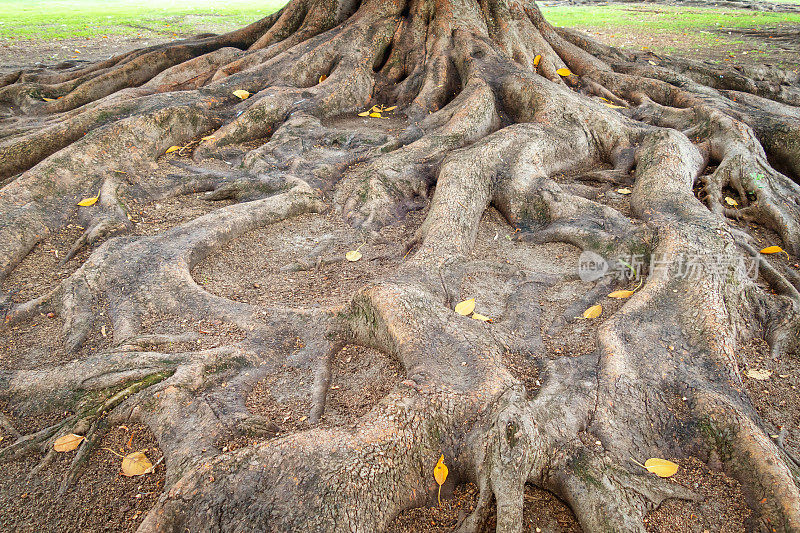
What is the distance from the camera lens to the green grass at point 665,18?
14.1m

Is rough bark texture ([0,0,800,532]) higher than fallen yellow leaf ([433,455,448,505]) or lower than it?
higher

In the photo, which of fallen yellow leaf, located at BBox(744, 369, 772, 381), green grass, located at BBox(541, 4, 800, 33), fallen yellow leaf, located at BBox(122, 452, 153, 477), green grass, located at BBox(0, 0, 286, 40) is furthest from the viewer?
green grass, located at BBox(541, 4, 800, 33)

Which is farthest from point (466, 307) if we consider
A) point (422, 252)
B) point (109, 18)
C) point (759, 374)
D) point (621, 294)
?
point (109, 18)

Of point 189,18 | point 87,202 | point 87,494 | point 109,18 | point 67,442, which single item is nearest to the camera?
point 87,494

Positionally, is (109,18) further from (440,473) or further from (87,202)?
(440,473)

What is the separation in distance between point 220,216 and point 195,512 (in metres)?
2.37

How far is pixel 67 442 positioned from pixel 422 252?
6.84 feet

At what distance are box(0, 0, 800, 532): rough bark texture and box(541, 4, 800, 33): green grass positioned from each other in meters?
9.31

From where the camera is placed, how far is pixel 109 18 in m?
15.6

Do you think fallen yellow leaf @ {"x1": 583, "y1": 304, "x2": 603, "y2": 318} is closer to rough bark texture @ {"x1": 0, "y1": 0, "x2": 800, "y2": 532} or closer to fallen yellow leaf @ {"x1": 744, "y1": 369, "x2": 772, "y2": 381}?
rough bark texture @ {"x1": 0, "y1": 0, "x2": 800, "y2": 532}

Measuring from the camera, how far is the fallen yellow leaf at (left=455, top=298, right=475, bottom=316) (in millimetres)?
2846

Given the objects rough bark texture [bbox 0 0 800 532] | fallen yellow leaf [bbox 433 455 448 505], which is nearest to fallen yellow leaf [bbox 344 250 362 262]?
rough bark texture [bbox 0 0 800 532]

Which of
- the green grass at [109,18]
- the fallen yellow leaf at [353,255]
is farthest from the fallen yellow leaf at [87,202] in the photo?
the green grass at [109,18]

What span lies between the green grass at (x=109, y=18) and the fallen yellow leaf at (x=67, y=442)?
43.0 feet
